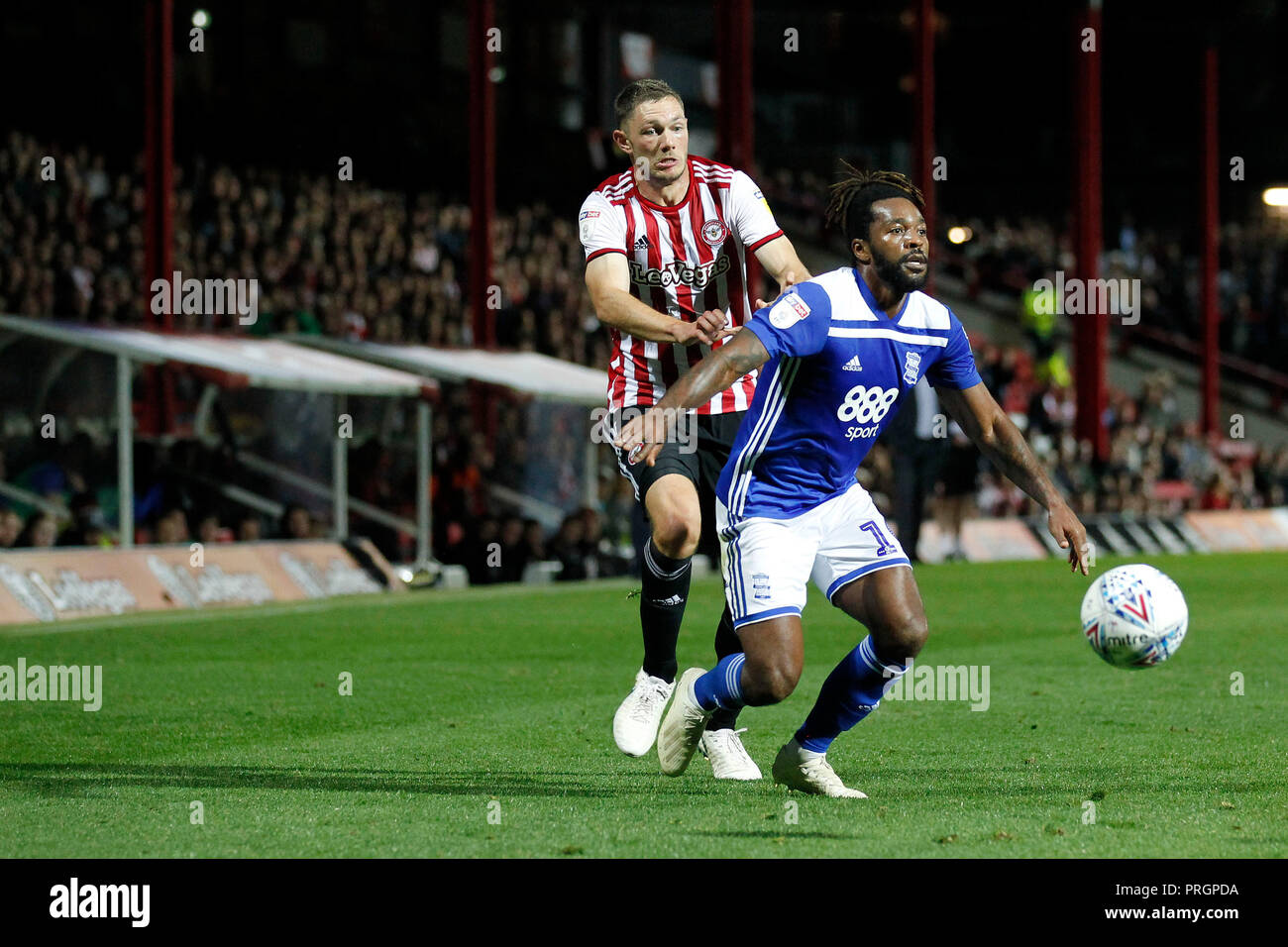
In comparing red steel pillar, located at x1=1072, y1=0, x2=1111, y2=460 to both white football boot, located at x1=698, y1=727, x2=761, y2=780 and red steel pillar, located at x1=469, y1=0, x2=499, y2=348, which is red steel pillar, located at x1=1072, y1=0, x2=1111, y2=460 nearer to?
red steel pillar, located at x1=469, y1=0, x2=499, y2=348

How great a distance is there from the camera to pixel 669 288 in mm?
7586

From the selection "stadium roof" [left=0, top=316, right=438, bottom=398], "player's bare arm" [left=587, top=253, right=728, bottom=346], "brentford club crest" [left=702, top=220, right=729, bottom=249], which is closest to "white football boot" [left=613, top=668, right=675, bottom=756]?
"player's bare arm" [left=587, top=253, right=728, bottom=346]

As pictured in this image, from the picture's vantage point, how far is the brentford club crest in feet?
24.9

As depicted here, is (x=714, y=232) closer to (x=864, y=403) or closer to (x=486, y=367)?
(x=864, y=403)

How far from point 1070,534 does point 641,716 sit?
188 cm

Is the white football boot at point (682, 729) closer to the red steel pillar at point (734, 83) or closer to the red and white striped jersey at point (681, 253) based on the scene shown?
the red and white striped jersey at point (681, 253)

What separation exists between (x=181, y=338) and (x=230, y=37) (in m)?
14.5

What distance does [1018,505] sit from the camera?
2598 centimetres

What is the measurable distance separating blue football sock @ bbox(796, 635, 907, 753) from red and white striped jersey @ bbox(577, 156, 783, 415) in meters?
1.37

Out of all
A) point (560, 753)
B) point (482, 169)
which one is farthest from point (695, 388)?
point (482, 169)

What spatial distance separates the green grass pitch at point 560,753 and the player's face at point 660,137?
226cm

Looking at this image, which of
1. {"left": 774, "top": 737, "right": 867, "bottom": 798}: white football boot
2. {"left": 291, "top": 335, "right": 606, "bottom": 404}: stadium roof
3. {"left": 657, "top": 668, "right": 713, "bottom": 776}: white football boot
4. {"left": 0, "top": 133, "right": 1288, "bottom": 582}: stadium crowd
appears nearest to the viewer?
{"left": 774, "top": 737, "right": 867, "bottom": 798}: white football boot
